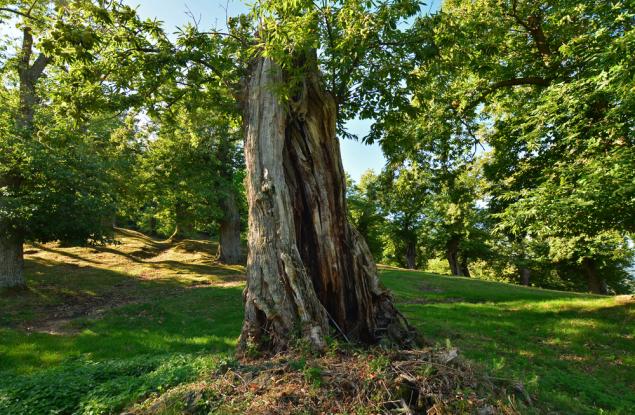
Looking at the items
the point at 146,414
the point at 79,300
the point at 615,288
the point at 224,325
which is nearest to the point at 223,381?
the point at 146,414

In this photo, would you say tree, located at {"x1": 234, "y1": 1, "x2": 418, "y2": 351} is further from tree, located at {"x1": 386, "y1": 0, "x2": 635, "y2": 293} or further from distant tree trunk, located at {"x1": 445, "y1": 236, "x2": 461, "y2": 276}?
distant tree trunk, located at {"x1": 445, "y1": 236, "x2": 461, "y2": 276}

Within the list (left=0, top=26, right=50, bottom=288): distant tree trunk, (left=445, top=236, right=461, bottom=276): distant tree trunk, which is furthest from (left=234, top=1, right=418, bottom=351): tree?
(left=445, top=236, right=461, bottom=276): distant tree trunk

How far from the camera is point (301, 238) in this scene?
6.21 meters

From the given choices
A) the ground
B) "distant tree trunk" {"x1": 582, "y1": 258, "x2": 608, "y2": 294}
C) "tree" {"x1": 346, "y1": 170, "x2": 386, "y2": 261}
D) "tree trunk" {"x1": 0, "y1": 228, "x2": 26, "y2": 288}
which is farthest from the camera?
"tree" {"x1": 346, "y1": 170, "x2": 386, "y2": 261}

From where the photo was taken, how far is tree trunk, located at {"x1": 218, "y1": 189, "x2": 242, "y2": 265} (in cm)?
2088

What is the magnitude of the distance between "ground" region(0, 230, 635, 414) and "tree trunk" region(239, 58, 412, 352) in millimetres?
1107

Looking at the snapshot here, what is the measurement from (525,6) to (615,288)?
37.1 metres

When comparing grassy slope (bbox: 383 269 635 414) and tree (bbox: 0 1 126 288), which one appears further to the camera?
tree (bbox: 0 1 126 288)

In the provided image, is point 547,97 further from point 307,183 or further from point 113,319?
point 113,319

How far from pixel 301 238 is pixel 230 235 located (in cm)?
1608

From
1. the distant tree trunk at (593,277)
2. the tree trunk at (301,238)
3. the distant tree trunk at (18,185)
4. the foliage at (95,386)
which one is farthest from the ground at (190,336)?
the distant tree trunk at (593,277)

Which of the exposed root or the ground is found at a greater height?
the exposed root

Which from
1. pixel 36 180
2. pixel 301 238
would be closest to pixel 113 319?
pixel 36 180

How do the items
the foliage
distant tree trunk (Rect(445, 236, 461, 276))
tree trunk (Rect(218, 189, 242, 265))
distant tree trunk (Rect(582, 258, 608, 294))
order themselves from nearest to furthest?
the foliage, tree trunk (Rect(218, 189, 242, 265)), distant tree trunk (Rect(582, 258, 608, 294)), distant tree trunk (Rect(445, 236, 461, 276))
